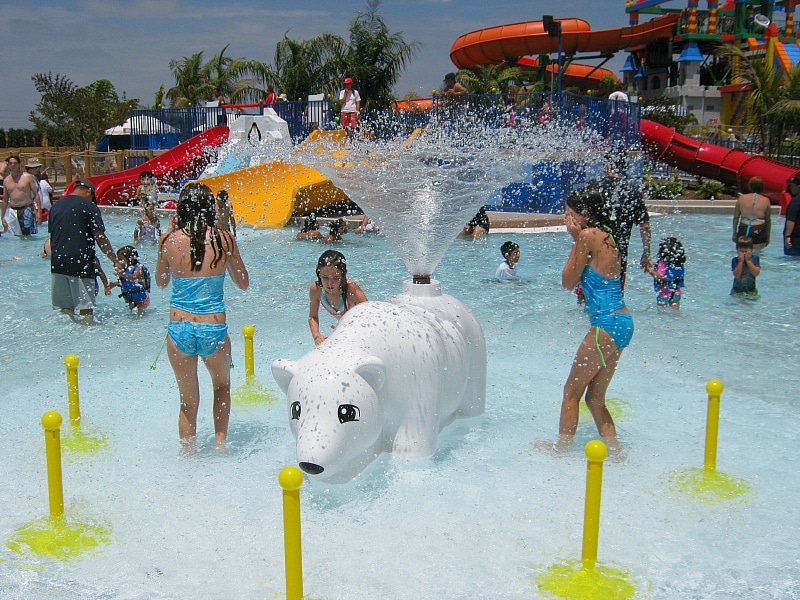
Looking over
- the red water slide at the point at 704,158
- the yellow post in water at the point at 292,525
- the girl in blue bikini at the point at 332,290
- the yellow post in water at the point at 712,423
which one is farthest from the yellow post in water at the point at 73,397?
the red water slide at the point at 704,158

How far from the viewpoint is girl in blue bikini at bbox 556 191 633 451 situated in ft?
16.5

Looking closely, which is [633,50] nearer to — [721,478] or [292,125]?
[292,125]

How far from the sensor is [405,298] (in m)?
5.55

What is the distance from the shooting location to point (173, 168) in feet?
71.2

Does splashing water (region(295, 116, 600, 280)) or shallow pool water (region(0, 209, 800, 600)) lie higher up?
splashing water (region(295, 116, 600, 280))

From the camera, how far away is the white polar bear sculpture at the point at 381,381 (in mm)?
4258

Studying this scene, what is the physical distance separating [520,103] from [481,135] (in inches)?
43.5

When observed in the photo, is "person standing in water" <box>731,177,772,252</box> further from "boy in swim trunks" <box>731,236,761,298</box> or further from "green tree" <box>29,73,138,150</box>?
"green tree" <box>29,73,138,150</box>

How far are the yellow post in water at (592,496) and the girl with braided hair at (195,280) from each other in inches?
96.4

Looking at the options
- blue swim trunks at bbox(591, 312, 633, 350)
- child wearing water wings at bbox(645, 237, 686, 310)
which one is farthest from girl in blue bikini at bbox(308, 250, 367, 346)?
child wearing water wings at bbox(645, 237, 686, 310)

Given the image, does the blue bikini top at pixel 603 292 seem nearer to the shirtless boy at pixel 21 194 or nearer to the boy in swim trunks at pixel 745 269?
the boy in swim trunks at pixel 745 269

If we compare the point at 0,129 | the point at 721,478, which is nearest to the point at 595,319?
the point at 721,478

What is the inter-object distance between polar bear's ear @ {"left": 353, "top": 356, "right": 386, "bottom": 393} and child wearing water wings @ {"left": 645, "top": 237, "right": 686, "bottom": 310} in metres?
5.77

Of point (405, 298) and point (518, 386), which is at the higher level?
point (405, 298)
